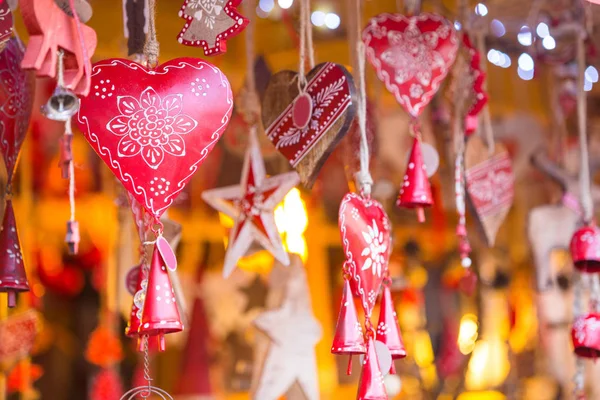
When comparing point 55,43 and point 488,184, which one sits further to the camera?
point 488,184

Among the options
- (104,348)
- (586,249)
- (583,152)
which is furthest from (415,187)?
(104,348)

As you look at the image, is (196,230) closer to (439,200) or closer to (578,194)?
(439,200)

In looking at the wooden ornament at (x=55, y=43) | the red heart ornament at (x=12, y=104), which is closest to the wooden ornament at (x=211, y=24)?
the wooden ornament at (x=55, y=43)

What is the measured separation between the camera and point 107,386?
2.02 m

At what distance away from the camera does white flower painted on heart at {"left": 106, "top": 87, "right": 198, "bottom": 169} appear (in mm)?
1074

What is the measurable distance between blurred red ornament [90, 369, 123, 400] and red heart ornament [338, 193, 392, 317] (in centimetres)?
98

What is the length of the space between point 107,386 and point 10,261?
2.98ft

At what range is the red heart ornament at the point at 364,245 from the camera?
1.19 metres

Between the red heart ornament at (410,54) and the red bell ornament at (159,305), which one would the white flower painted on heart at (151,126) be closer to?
the red bell ornament at (159,305)

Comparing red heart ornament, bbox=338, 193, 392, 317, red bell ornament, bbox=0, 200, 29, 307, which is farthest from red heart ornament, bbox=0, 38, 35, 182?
red heart ornament, bbox=338, 193, 392, 317

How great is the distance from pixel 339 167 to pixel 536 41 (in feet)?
2.59

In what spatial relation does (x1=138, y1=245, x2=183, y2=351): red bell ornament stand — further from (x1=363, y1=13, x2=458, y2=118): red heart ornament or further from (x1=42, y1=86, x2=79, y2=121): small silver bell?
(x1=363, y1=13, x2=458, y2=118): red heart ornament

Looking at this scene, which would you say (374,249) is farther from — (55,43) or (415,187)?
(55,43)

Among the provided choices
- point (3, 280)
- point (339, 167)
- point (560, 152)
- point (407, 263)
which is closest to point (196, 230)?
point (339, 167)
